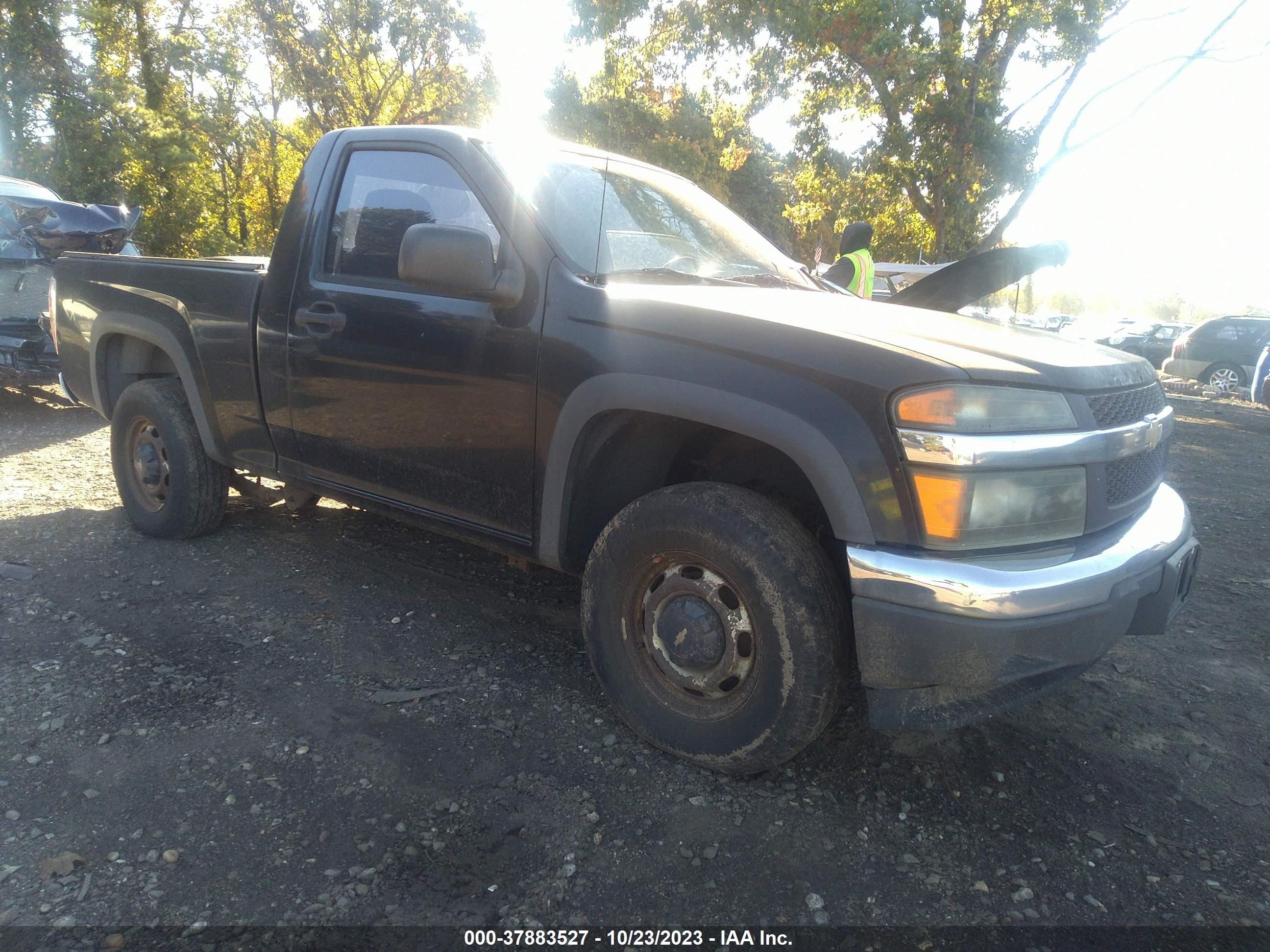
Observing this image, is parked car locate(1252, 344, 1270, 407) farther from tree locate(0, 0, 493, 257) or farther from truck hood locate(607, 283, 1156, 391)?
tree locate(0, 0, 493, 257)

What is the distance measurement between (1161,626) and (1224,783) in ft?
2.10

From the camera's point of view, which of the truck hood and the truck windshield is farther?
the truck windshield

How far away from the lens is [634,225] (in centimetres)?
320

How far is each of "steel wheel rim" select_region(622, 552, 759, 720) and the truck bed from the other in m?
2.03

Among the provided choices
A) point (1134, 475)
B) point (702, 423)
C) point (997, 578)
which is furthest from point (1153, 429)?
point (702, 423)

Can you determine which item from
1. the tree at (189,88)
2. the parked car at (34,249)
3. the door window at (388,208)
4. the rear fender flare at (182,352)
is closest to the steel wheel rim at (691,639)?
the door window at (388,208)

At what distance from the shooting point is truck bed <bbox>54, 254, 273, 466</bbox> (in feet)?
12.3

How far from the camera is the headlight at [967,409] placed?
7.00 ft

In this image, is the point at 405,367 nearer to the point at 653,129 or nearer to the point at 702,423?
the point at 702,423

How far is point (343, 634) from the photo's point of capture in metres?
3.53

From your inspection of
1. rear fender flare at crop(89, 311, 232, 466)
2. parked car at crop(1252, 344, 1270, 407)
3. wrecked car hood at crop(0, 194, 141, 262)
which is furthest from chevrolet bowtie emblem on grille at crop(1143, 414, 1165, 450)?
parked car at crop(1252, 344, 1270, 407)

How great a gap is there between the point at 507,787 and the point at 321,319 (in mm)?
1892

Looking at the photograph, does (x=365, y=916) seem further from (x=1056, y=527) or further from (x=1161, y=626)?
(x=1161, y=626)

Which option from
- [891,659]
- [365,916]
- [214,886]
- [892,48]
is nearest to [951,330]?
[891,659]
